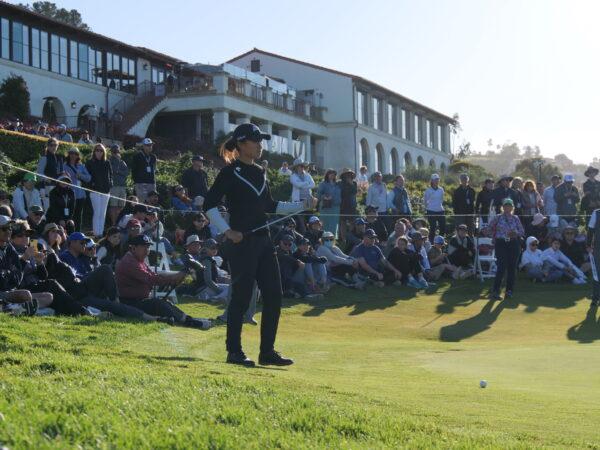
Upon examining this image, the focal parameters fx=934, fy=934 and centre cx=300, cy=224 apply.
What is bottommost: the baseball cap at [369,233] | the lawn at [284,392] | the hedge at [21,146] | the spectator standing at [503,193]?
the lawn at [284,392]

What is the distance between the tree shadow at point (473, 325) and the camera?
53.5ft

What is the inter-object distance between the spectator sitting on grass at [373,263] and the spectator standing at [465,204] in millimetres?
3532

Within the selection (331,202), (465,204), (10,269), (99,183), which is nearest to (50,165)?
(99,183)

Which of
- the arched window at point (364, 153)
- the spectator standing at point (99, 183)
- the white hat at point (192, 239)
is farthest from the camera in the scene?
the arched window at point (364, 153)

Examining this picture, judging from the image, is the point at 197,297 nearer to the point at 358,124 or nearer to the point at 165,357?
the point at 165,357

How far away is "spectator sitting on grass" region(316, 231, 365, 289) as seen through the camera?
68.9 ft

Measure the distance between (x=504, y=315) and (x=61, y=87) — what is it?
31.8m

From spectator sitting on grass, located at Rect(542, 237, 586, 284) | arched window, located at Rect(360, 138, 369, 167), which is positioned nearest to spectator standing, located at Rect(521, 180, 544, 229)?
spectator sitting on grass, located at Rect(542, 237, 586, 284)

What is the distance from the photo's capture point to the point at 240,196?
9.36 m

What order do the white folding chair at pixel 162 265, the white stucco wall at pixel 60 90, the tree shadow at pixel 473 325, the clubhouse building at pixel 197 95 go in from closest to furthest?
the white folding chair at pixel 162 265 → the tree shadow at pixel 473 325 → the white stucco wall at pixel 60 90 → the clubhouse building at pixel 197 95

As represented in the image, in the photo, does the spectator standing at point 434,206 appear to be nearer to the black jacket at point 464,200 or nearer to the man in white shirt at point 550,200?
the black jacket at point 464,200

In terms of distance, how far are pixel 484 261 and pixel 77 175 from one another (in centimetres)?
1089

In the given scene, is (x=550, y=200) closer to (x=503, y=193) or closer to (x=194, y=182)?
(x=503, y=193)

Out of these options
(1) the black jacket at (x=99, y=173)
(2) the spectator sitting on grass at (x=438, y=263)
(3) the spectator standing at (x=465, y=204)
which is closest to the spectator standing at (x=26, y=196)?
(1) the black jacket at (x=99, y=173)
